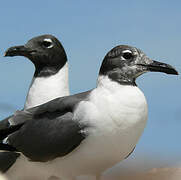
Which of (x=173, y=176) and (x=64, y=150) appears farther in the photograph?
(x=173, y=176)

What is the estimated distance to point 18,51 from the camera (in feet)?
25.3

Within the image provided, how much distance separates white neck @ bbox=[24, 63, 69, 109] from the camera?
7.34 m

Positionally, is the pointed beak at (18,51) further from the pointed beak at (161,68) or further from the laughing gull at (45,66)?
the pointed beak at (161,68)

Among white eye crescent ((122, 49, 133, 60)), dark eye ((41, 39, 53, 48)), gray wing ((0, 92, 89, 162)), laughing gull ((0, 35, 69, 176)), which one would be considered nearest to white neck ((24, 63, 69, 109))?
laughing gull ((0, 35, 69, 176))

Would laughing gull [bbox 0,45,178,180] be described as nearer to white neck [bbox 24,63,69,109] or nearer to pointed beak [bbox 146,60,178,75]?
pointed beak [bbox 146,60,178,75]

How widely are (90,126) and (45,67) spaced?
196 centimetres

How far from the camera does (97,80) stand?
20.7ft

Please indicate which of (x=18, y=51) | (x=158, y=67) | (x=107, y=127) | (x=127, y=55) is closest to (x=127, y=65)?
(x=127, y=55)

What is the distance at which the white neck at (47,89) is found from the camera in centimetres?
734

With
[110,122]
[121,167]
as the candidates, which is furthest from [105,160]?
[121,167]

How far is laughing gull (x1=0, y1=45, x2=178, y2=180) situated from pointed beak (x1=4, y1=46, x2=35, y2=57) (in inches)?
59.0

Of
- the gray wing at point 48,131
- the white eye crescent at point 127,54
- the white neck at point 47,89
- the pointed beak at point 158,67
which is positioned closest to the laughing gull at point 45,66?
the white neck at point 47,89

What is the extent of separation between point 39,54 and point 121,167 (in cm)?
204

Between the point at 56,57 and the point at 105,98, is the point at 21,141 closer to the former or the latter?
the point at 105,98
